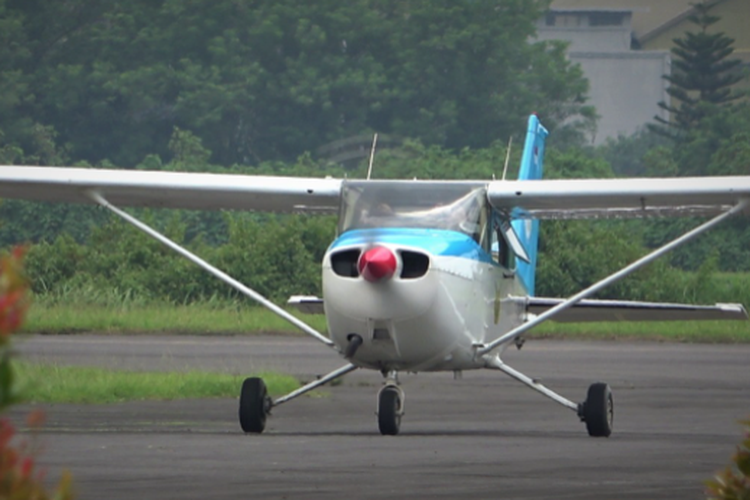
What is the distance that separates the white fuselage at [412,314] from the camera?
9.17 meters

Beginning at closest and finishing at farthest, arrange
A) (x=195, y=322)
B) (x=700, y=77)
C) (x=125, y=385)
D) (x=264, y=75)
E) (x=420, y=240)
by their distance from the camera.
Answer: (x=420, y=240) < (x=125, y=385) < (x=195, y=322) < (x=264, y=75) < (x=700, y=77)

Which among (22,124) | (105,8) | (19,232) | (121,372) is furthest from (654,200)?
(105,8)

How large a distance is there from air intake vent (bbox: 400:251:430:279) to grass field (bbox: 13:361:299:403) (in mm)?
4235

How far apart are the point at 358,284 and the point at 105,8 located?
4441 centimetres

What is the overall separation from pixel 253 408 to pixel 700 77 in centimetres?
4268

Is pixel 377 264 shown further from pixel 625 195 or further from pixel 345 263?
pixel 625 195

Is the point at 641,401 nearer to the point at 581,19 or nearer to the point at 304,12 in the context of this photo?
the point at 304,12

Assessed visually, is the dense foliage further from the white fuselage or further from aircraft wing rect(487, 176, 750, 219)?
the white fuselage

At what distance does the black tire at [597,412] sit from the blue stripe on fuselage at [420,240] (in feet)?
4.13

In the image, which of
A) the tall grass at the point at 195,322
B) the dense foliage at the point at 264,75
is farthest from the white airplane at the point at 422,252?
the dense foliage at the point at 264,75

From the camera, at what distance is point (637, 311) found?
12.1 meters

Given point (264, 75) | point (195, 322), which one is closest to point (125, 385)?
point (195, 322)

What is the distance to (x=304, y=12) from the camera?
48250 millimetres

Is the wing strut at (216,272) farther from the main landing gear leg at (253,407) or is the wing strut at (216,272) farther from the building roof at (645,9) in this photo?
the building roof at (645,9)
